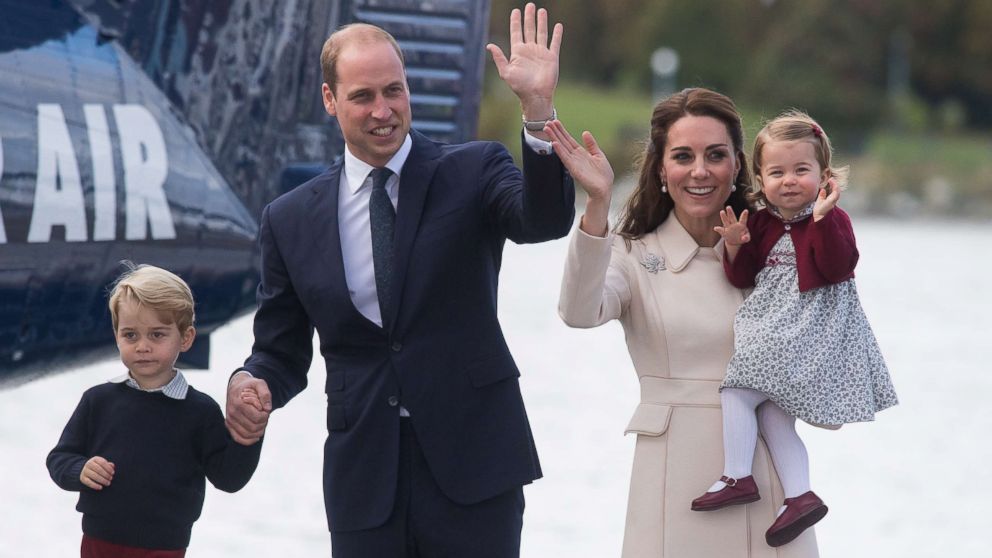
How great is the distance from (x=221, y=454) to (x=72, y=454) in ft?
1.03

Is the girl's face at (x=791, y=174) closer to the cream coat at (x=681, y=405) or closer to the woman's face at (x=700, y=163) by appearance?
the woman's face at (x=700, y=163)

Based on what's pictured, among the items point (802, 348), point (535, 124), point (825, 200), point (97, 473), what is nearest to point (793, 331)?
point (802, 348)

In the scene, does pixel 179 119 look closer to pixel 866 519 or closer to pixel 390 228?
pixel 390 228

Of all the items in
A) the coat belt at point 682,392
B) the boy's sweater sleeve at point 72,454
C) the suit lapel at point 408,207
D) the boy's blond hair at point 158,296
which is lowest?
the boy's sweater sleeve at point 72,454

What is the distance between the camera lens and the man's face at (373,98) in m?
3.09

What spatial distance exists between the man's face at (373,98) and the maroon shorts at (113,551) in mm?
974

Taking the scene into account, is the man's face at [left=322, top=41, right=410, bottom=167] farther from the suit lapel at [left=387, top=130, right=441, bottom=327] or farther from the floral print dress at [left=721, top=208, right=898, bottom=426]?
the floral print dress at [left=721, top=208, right=898, bottom=426]

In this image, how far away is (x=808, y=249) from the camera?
3.19 metres

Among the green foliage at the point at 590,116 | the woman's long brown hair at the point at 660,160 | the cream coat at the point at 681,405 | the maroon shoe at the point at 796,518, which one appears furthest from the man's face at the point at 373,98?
the green foliage at the point at 590,116

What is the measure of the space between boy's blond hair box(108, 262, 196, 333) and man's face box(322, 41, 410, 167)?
508mm

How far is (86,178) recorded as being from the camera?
172 inches

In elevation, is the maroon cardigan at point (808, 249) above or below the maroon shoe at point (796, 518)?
above

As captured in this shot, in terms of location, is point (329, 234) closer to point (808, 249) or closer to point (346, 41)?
point (346, 41)

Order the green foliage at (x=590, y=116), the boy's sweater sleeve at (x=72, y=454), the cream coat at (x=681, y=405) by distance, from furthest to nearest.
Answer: the green foliage at (x=590, y=116), the cream coat at (x=681, y=405), the boy's sweater sleeve at (x=72, y=454)
